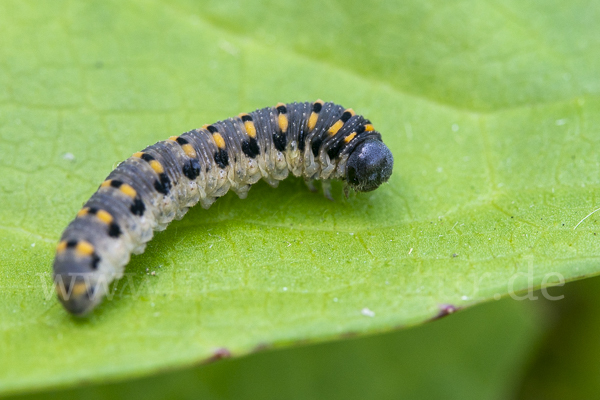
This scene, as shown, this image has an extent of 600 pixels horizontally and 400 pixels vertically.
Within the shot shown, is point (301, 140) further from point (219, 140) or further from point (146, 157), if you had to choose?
point (146, 157)

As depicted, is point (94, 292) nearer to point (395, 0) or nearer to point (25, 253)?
point (25, 253)

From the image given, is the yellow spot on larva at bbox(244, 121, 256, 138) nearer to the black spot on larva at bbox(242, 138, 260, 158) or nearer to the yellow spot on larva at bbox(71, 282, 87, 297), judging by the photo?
the black spot on larva at bbox(242, 138, 260, 158)

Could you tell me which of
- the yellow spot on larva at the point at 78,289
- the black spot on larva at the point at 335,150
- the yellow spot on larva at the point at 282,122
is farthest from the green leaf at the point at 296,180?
the yellow spot on larva at the point at 282,122

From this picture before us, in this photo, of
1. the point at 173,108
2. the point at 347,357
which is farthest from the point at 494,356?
the point at 173,108

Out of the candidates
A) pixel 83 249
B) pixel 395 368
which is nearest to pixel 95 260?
pixel 83 249

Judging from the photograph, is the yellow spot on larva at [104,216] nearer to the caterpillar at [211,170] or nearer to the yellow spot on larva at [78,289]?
the caterpillar at [211,170]

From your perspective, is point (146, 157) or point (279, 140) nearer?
point (146, 157)

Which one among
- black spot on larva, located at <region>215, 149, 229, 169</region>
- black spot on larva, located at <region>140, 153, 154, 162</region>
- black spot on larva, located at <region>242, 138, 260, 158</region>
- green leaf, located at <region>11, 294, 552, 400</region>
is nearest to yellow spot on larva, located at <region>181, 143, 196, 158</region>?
black spot on larva, located at <region>215, 149, 229, 169</region>
